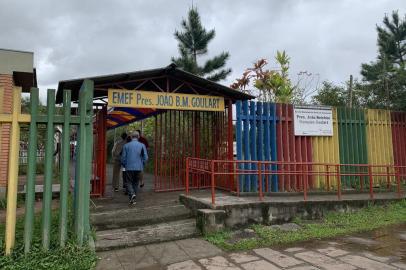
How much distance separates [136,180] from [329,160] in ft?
18.2

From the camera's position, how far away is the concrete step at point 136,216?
19.1 feet

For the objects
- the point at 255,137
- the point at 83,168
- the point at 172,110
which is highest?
the point at 172,110

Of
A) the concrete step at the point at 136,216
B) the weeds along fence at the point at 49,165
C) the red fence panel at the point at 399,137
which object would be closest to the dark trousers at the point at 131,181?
the concrete step at the point at 136,216

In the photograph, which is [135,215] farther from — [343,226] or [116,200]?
[343,226]

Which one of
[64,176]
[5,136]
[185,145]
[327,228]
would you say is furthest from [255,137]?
[5,136]

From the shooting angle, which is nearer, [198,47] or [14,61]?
[14,61]

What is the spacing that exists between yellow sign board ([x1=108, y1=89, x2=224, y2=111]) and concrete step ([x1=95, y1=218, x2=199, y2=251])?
2755mm

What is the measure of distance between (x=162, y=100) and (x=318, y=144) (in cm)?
467

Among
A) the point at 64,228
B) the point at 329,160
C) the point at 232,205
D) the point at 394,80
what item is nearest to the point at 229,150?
the point at 232,205

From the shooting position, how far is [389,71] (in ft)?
46.5

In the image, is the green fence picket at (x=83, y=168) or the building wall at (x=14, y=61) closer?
the green fence picket at (x=83, y=168)

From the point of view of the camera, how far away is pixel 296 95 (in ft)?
61.3

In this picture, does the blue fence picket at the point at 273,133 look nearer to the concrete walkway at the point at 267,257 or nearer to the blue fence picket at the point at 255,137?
the blue fence picket at the point at 255,137

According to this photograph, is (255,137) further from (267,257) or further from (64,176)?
(64,176)
